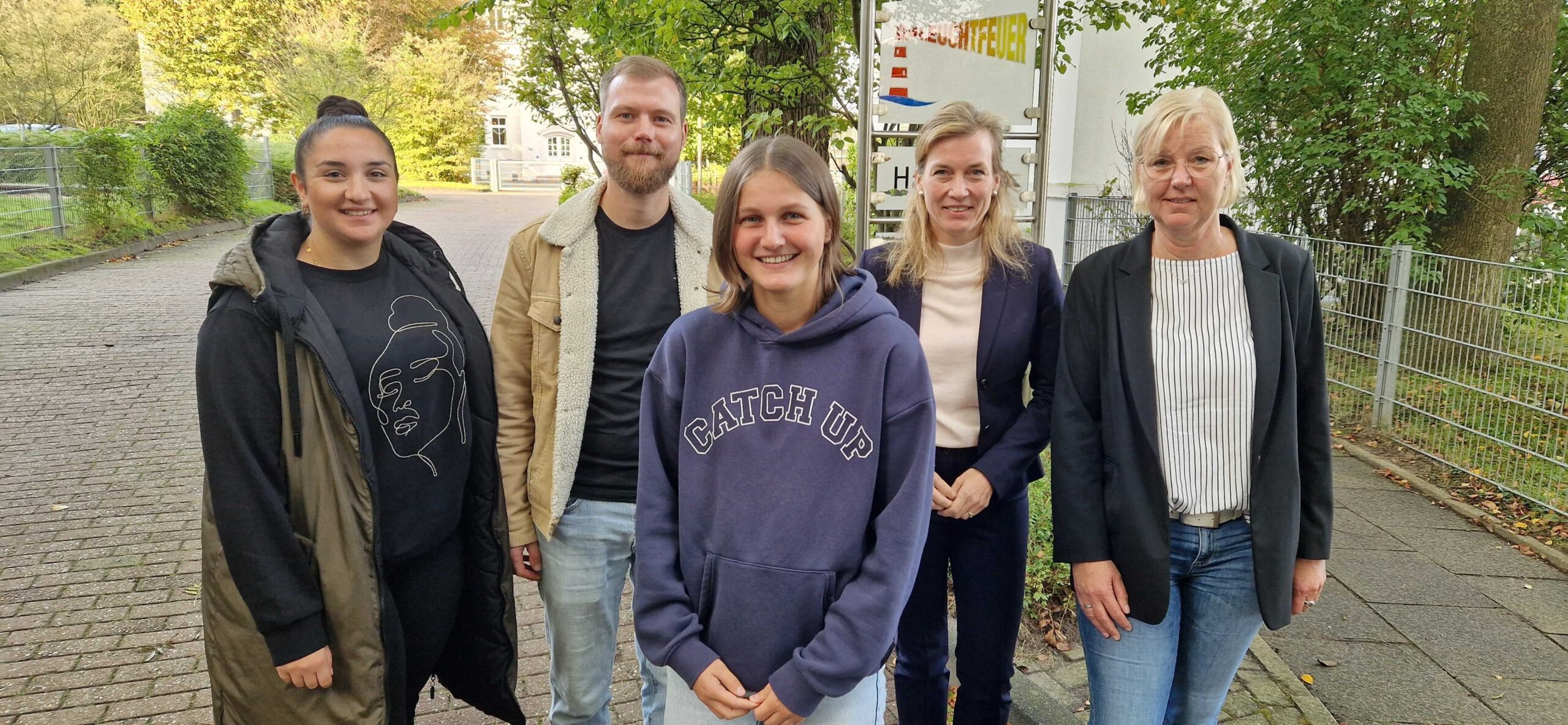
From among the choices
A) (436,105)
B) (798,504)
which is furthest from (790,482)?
(436,105)

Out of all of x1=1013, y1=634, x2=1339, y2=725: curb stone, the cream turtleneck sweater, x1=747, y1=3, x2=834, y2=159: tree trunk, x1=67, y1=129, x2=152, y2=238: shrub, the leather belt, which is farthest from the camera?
x1=67, y1=129, x2=152, y2=238: shrub

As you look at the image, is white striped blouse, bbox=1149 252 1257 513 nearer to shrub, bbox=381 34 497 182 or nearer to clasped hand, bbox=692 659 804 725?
clasped hand, bbox=692 659 804 725

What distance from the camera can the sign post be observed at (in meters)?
4.73

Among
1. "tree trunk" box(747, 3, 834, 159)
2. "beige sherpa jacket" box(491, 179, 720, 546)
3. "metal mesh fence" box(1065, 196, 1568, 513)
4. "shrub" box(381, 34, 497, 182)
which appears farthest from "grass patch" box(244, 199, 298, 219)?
"beige sherpa jacket" box(491, 179, 720, 546)

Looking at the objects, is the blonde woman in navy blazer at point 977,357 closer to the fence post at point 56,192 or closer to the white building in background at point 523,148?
the fence post at point 56,192

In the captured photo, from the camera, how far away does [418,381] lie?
7.75 ft

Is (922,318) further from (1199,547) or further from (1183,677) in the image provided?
(1183,677)

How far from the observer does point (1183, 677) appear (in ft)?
7.91

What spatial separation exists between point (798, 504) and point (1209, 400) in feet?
3.31

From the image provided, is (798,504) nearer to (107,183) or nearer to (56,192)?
(56,192)

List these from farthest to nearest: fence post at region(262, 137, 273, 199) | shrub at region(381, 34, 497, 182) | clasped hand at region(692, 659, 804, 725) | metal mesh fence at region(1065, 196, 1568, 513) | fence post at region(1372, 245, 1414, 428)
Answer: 1. shrub at region(381, 34, 497, 182)
2. fence post at region(262, 137, 273, 199)
3. fence post at region(1372, 245, 1414, 428)
4. metal mesh fence at region(1065, 196, 1568, 513)
5. clasped hand at region(692, 659, 804, 725)

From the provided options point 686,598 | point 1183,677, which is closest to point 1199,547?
point 1183,677

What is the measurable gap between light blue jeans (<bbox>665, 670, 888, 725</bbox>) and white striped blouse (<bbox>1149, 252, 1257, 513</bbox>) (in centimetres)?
84

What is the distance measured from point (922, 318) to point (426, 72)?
4209cm
